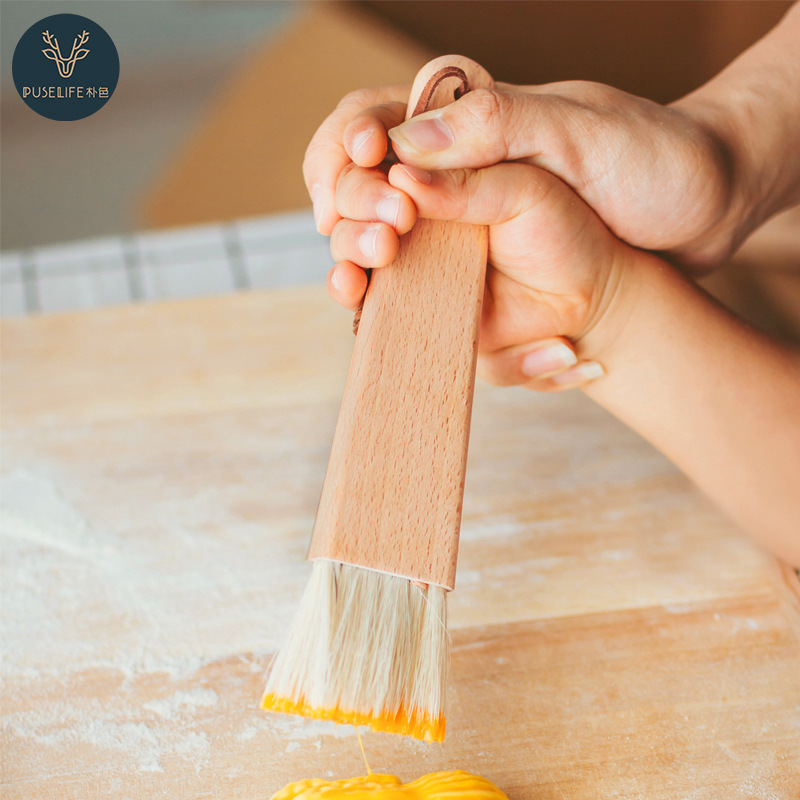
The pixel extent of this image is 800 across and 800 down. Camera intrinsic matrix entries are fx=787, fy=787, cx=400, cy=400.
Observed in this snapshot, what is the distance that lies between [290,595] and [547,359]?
0.25 meters

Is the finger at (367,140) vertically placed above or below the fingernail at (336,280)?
above

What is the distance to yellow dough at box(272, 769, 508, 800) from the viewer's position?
0.36m

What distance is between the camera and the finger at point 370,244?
419mm

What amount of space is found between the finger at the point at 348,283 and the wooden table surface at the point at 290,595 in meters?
0.16

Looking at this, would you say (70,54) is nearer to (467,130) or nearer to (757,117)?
(467,130)

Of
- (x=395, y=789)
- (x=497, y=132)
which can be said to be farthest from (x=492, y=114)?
(x=395, y=789)

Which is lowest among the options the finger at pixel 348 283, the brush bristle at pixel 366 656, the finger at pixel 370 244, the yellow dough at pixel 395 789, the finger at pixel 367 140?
the yellow dough at pixel 395 789

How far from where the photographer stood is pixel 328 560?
0.37 metres

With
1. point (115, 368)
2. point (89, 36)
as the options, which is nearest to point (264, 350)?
point (115, 368)

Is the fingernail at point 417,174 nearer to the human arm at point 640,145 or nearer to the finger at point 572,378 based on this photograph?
the human arm at point 640,145

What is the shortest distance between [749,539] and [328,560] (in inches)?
12.2

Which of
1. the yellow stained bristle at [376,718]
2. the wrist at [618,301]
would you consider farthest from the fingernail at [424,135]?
the yellow stained bristle at [376,718]

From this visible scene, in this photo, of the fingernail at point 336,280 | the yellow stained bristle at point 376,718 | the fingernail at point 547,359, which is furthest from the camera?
the fingernail at point 547,359

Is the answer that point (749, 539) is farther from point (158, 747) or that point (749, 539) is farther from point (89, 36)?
point (89, 36)
